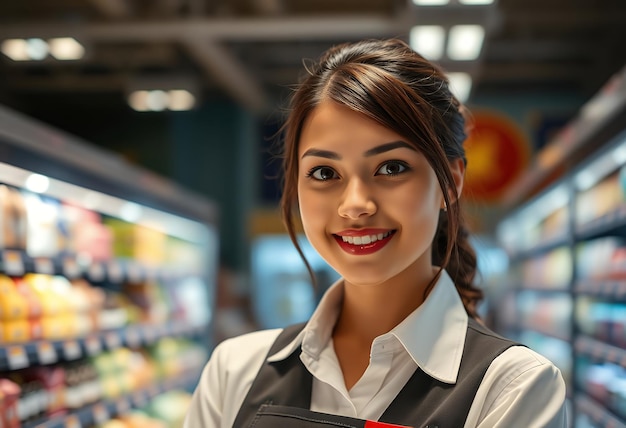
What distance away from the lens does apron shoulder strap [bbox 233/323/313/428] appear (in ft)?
4.86

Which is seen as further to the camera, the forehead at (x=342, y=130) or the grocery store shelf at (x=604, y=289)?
the grocery store shelf at (x=604, y=289)

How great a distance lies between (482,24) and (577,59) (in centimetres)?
493

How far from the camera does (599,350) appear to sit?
4090 millimetres

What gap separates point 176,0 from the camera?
25.4 feet

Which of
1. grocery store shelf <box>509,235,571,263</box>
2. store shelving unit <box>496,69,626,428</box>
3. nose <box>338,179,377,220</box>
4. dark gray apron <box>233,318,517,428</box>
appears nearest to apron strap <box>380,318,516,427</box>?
dark gray apron <box>233,318,517,428</box>

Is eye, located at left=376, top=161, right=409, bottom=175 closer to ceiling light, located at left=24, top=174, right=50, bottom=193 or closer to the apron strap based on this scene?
the apron strap

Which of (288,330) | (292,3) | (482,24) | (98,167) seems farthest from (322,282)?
(288,330)

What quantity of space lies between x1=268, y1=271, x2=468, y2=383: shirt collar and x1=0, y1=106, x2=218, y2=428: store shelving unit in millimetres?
1777

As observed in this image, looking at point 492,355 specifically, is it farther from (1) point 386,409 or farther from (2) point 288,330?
(2) point 288,330

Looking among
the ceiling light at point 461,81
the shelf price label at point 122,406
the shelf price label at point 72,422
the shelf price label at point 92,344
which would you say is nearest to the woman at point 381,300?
the shelf price label at point 72,422

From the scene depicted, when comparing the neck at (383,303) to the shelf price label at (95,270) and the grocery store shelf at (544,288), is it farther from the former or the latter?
the grocery store shelf at (544,288)

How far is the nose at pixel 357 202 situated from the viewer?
4.53ft

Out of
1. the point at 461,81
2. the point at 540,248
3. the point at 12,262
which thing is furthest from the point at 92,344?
the point at 461,81

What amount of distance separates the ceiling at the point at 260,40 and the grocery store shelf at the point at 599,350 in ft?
8.61
